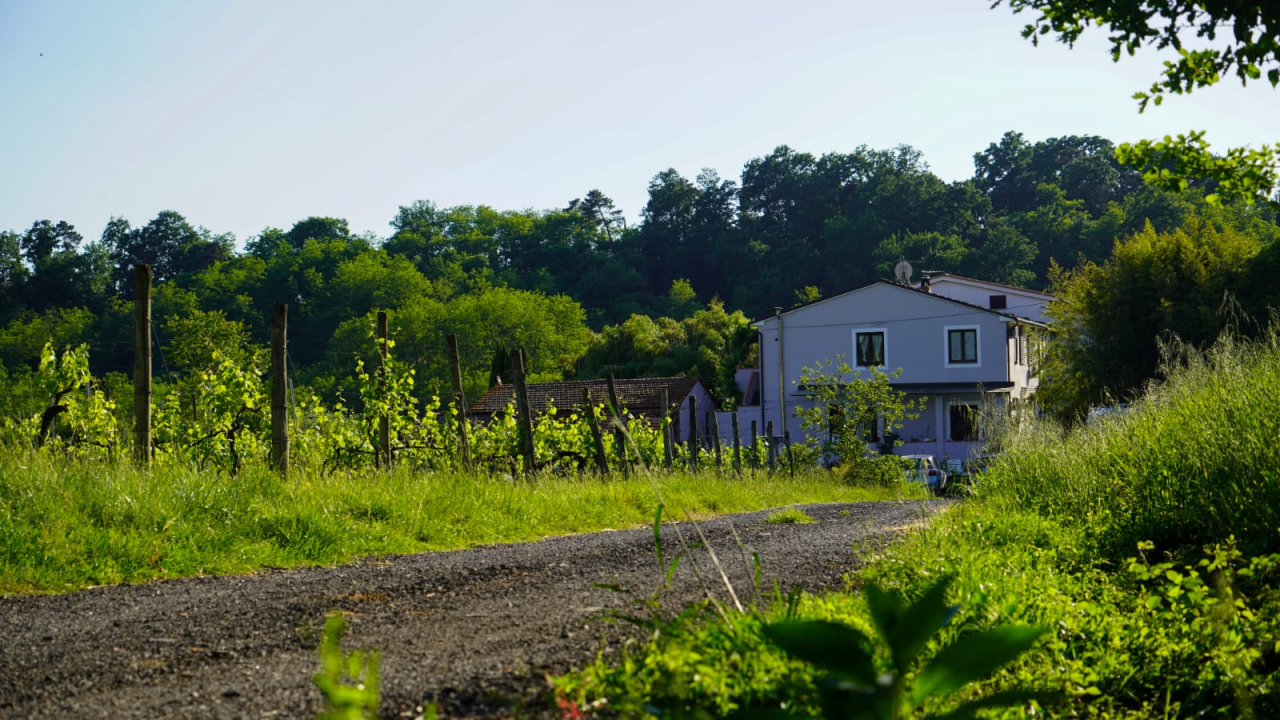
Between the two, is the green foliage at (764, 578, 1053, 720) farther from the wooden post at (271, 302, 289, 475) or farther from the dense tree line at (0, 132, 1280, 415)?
the dense tree line at (0, 132, 1280, 415)

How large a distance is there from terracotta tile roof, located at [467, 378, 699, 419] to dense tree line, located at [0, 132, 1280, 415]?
27.8 feet

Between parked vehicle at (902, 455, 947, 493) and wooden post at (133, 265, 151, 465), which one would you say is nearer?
wooden post at (133, 265, 151, 465)

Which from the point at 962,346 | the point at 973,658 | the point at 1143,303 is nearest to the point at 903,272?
the point at 962,346

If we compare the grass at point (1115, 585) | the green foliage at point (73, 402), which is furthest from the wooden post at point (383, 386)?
the grass at point (1115, 585)

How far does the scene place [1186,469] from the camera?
7453 millimetres

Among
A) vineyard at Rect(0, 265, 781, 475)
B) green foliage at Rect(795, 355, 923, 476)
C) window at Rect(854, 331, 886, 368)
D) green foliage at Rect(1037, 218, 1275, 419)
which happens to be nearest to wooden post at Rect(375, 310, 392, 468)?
vineyard at Rect(0, 265, 781, 475)

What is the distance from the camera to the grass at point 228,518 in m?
6.84

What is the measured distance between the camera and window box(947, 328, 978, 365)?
45.3 meters

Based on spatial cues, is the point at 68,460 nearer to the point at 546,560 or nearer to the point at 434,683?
the point at 546,560

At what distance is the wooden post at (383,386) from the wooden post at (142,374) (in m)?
3.43

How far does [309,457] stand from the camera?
1063cm

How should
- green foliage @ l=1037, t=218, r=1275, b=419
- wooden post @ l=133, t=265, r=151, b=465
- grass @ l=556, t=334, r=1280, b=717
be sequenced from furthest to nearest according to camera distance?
green foliage @ l=1037, t=218, r=1275, b=419
wooden post @ l=133, t=265, r=151, b=465
grass @ l=556, t=334, r=1280, b=717

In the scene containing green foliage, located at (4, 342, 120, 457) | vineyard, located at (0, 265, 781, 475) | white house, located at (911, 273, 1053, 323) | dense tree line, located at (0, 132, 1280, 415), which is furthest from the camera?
dense tree line, located at (0, 132, 1280, 415)

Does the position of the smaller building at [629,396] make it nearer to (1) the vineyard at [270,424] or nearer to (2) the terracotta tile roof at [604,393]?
(2) the terracotta tile roof at [604,393]
